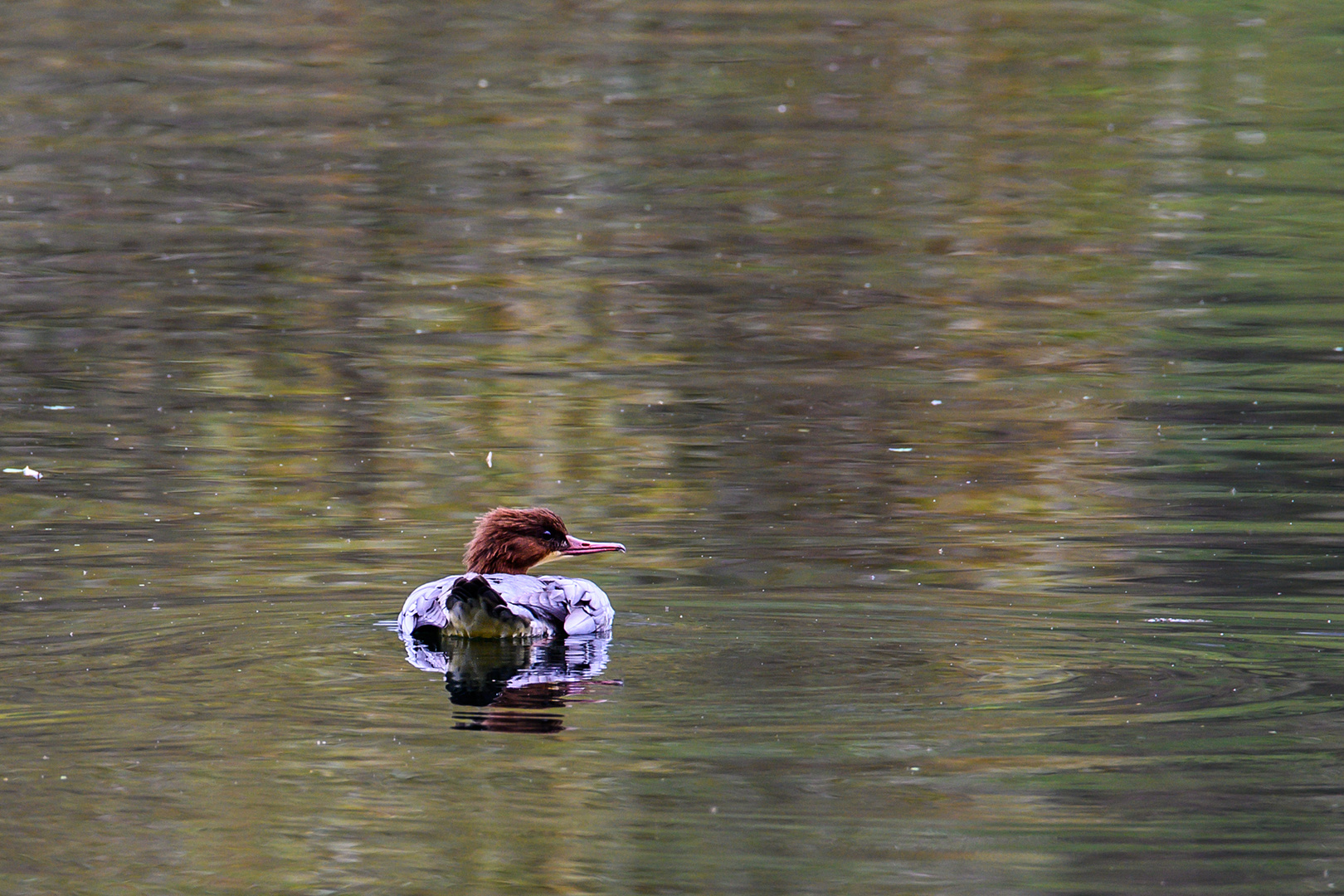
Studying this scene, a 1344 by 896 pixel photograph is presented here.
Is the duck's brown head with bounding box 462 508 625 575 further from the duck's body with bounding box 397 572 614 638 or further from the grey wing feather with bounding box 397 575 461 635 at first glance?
the grey wing feather with bounding box 397 575 461 635

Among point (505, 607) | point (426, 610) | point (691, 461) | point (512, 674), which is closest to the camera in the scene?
point (512, 674)

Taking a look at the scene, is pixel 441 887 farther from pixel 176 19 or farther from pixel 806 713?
pixel 176 19

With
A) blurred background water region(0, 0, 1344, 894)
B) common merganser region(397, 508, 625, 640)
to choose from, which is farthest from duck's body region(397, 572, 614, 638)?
blurred background water region(0, 0, 1344, 894)

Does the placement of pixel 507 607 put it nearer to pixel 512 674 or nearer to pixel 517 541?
pixel 512 674

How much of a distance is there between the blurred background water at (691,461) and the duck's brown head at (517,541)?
0.30 meters

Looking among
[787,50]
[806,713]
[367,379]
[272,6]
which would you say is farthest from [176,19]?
[806,713]

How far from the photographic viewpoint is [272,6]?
26875 millimetres

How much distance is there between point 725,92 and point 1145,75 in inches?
164

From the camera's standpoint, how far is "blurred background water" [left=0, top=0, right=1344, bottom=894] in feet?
19.1

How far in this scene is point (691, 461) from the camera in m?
10.4

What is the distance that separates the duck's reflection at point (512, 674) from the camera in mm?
6746

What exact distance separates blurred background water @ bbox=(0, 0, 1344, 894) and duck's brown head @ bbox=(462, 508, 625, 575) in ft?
0.98

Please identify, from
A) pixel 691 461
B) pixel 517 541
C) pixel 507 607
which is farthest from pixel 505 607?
pixel 691 461

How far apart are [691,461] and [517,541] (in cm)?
191
